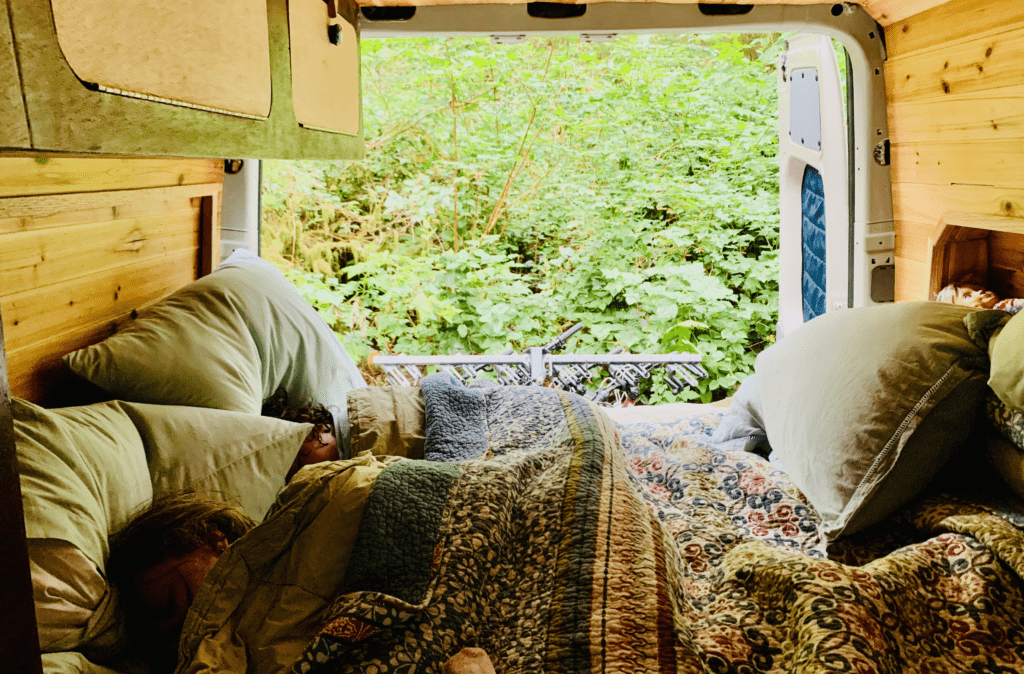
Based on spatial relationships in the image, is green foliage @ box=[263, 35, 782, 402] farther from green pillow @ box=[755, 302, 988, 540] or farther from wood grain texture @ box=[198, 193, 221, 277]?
green pillow @ box=[755, 302, 988, 540]

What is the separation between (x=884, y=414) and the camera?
4.81 feet

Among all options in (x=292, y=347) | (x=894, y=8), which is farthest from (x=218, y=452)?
(x=894, y=8)

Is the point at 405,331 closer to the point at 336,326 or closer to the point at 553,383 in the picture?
the point at 336,326

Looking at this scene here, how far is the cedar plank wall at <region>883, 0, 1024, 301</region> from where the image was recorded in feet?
5.72

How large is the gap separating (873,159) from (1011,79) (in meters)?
0.63

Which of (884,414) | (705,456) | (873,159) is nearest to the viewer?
(884,414)

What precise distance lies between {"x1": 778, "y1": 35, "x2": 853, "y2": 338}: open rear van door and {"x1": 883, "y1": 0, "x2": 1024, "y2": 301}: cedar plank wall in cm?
18

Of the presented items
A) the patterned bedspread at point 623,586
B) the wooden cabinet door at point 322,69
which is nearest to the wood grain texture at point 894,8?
the patterned bedspread at point 623,586

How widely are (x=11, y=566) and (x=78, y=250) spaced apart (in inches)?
60.1

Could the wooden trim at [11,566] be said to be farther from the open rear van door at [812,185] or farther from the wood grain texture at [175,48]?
the open rear van door at [812,185]

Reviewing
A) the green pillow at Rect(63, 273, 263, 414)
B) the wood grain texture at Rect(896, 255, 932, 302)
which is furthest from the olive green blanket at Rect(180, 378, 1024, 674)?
the wood grain texture at Rect(896, 255, 932, 302)

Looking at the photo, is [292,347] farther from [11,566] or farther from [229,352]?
[11,566]

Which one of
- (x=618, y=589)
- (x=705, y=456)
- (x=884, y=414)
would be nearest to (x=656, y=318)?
(x=705, y=456)

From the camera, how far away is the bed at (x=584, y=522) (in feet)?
3.58
